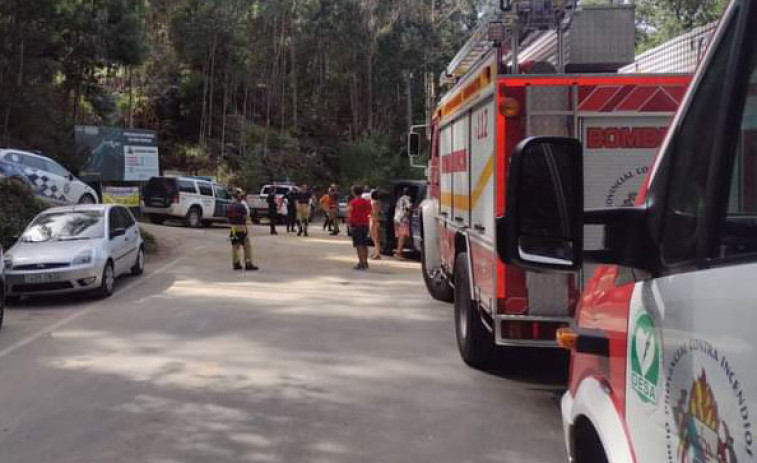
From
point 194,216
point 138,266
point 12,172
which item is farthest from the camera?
point 194,216

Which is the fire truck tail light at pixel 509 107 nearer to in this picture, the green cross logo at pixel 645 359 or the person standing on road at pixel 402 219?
the green cross logo at pixel 645 359

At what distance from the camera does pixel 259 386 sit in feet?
21.6

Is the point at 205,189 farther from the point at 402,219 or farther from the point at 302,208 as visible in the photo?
the point at 402,219

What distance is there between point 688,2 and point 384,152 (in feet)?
63.5

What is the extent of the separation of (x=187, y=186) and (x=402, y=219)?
39.1 ft

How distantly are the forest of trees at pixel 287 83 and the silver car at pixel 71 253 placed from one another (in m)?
24.2

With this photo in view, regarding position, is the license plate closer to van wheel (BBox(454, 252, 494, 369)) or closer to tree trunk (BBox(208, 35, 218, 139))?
van wheel (BBox(454, 252, 494, 369))

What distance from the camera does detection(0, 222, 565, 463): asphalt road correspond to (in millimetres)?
5074

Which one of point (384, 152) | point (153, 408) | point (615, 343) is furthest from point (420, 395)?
point (384, 152)

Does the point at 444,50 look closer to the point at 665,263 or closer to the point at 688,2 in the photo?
the point at 688,2

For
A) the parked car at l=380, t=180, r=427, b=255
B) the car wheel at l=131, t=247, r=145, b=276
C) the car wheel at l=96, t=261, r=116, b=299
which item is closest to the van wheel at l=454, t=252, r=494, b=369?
the car wheel at l=96, t=261, r=116, b=299

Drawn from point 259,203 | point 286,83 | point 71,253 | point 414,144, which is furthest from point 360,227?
point 286,83

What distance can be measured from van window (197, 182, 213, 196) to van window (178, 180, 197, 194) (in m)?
0.32

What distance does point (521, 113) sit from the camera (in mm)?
5664
